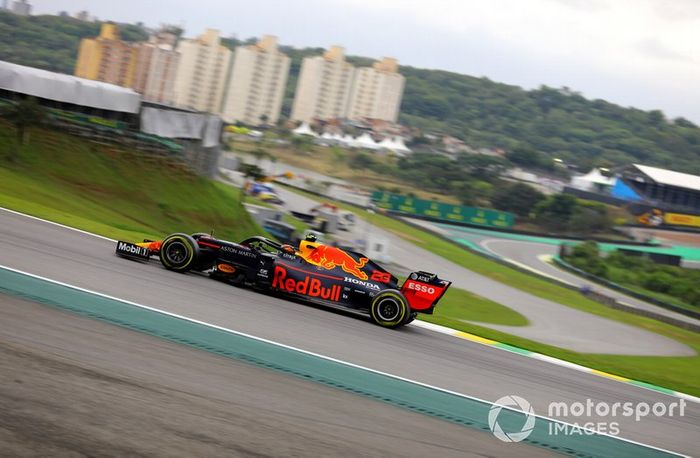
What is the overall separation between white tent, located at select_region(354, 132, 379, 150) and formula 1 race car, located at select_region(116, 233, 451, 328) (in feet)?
333

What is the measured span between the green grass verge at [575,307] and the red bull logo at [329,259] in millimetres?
2467

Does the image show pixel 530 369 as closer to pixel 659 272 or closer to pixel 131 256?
pixel 131 256

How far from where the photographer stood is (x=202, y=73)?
445 feet

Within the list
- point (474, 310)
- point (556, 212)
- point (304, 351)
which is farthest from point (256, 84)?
point (304, 351)

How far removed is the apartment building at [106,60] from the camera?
10262 centimetres

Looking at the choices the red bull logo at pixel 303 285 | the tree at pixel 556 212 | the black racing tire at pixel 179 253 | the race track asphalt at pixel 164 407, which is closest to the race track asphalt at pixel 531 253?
the tree at pixel 556 212

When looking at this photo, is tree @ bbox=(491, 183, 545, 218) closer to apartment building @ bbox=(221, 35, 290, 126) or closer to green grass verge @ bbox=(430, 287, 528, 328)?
green grass verge @ bbox=(430, 287, 528, 328)

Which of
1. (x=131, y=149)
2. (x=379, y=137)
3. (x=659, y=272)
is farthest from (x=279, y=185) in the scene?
(x=379, y=137)

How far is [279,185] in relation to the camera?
64.8m

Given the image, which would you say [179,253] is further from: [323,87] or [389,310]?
[323,87]

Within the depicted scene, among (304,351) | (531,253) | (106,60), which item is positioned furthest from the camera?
(106,60)

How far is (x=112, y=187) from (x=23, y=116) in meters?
3.67

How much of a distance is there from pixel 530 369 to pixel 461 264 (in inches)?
1316

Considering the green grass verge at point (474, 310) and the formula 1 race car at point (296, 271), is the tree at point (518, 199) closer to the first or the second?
the green grass verge at point (474, 310)
